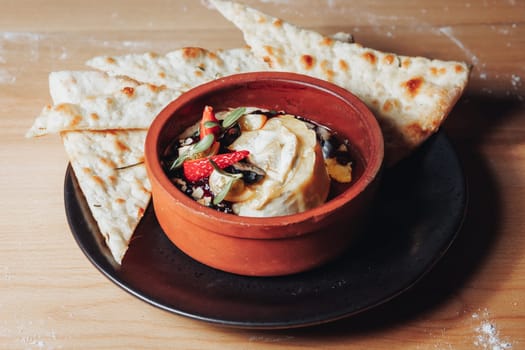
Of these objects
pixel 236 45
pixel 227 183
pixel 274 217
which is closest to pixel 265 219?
pixel 274 217

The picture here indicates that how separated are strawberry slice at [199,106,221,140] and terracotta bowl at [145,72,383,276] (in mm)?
64

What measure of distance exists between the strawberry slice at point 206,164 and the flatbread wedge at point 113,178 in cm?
15

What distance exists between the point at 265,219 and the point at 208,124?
0.28 metres

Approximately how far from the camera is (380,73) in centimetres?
190

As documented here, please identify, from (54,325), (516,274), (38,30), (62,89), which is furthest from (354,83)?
(38,30)

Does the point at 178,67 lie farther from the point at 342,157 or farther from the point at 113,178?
the point at 342,157

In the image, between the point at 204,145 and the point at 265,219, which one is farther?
the point at 204,145

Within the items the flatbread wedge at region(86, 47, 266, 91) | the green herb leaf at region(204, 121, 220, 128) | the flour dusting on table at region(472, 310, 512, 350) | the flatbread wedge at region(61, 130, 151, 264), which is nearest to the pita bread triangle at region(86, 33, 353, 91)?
the flatbread wedge at region(86, 47, 266, 91)

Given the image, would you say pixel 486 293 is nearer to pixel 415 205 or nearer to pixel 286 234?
pixel 415 205

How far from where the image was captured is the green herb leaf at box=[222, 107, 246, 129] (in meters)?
1.65

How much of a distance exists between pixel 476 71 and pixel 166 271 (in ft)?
4.15

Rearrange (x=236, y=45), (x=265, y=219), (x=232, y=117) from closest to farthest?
(x=265, y=219), (x=232, y=117), (x=236, y=45)

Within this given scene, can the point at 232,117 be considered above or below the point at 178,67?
above

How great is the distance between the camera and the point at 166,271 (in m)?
1.52
